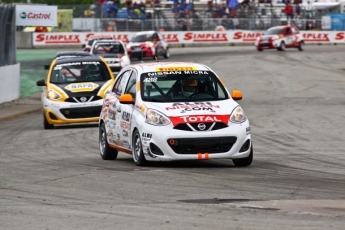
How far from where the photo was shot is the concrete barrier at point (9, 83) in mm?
26906

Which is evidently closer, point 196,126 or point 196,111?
point 196,126

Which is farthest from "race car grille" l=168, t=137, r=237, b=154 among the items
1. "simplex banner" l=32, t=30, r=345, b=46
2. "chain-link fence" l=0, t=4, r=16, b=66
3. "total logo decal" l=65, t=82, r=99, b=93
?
"simplex banner" l=32, t=30, r=345, b=46

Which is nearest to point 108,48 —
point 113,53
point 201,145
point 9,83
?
point 113,53

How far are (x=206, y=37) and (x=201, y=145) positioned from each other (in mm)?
52825

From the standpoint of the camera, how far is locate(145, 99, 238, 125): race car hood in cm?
1152

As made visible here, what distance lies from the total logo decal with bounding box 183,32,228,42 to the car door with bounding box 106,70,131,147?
50.2 m

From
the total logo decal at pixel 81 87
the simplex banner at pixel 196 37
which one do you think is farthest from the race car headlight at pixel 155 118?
the simplex banner at pixel 196 37

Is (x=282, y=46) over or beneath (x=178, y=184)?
beneath

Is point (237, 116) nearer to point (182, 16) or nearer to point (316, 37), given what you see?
point (182, 16)

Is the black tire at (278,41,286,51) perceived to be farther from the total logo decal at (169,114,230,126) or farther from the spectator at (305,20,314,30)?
the total logo decal at (169,114,230,126)

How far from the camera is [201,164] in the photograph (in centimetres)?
1240

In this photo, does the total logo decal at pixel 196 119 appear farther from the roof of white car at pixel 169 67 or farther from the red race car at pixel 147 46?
the red race car at pixel 147 46

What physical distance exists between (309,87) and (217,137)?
18.4m

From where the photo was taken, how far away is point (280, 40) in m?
53.7
